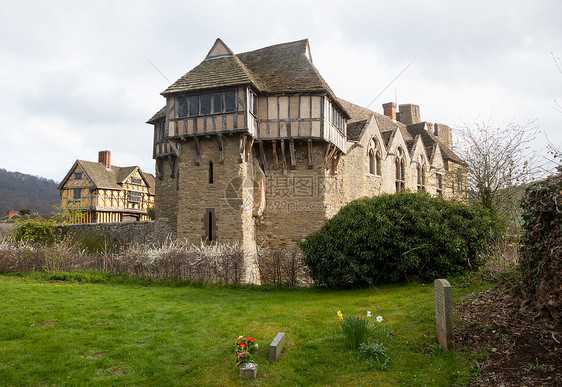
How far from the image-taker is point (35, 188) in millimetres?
76438

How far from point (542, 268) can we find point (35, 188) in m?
90.3

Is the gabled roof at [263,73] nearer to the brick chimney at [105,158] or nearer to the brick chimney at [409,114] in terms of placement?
the brick chimney at [409,114]

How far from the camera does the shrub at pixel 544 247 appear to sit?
5.06 metres

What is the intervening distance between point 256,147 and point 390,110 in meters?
19.5

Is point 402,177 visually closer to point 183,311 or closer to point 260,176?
point 260,176

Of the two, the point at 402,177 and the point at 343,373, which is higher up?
the point at 402,177

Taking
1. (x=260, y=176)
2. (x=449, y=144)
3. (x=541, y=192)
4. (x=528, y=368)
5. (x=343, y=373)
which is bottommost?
(x=343, y=373)

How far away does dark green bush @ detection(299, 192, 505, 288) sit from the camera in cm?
1013

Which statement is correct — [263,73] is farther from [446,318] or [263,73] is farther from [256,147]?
[446,318]

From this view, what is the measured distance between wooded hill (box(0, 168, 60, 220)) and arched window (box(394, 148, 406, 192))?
190 feet

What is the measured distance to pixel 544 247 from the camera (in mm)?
5555

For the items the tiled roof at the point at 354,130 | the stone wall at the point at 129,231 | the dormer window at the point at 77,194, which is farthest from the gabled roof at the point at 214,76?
the dormer window at the point at 77,194

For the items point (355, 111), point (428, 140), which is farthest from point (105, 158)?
point (428, 140)

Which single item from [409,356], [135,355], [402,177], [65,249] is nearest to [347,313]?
[409,356]
